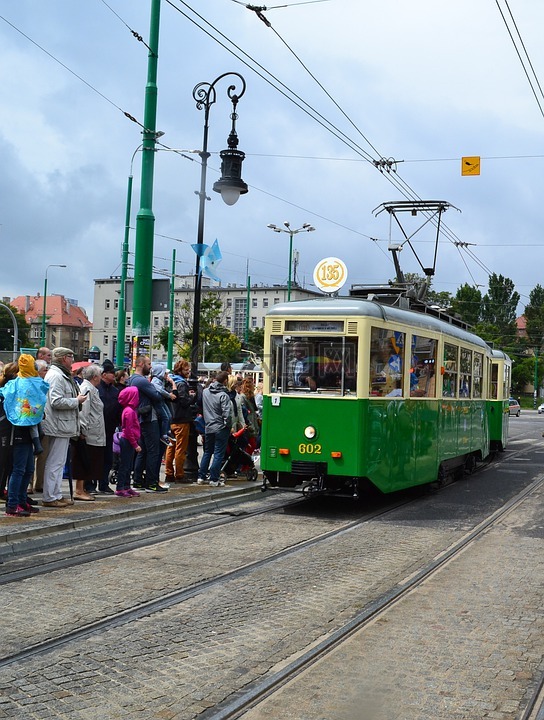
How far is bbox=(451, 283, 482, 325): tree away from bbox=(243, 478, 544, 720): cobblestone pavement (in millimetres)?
92798

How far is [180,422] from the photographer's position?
14.1 metres

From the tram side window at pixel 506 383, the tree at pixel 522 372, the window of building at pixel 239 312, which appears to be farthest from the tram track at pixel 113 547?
the window of building at pixel 239 312

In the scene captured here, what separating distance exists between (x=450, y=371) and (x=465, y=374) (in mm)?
1478

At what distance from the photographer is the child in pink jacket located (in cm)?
1199

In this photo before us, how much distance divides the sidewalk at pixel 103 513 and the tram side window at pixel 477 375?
18.6 ft

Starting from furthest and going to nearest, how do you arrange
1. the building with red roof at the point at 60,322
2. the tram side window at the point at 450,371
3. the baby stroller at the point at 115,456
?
the building with red roof at the point at 60,322
the tram side window at the point at 450,371
the baby stroller at the point at 115,456

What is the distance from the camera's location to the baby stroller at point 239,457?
15031mm

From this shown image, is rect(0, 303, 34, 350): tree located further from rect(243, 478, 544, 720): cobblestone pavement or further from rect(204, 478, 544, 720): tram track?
rect(243, 478, 544, 720): cobblestone pavement

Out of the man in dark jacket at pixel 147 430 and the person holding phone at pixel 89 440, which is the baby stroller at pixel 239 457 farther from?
the person holding phone at pixel 89 440

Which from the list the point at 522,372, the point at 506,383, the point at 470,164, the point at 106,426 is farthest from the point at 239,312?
the point at 106,426

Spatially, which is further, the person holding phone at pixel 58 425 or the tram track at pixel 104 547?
the person holding phone at pixel 58 425

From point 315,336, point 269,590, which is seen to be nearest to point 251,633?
point 269,590

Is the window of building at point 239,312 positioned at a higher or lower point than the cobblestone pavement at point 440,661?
higher

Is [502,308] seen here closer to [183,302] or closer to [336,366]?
[183,302]
